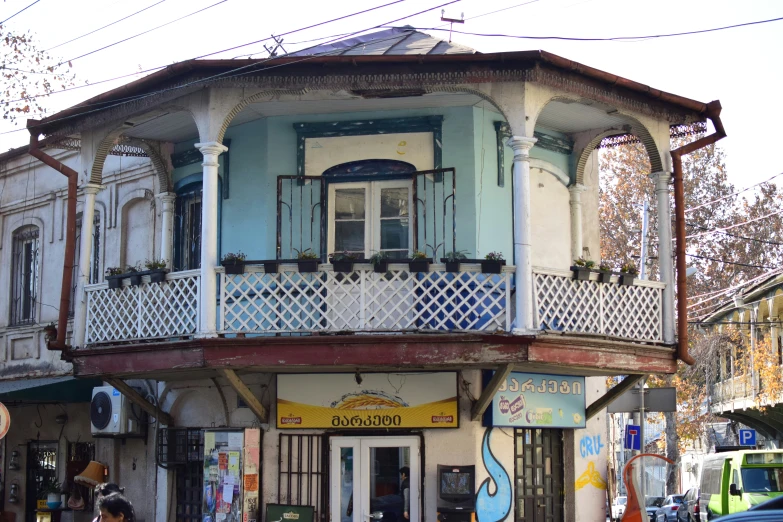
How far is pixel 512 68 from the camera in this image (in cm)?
1323

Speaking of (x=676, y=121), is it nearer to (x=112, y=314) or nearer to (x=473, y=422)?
(x=473, y=422)

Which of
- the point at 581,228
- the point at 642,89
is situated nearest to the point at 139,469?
the point at 581,228

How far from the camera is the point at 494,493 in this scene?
14.5 m

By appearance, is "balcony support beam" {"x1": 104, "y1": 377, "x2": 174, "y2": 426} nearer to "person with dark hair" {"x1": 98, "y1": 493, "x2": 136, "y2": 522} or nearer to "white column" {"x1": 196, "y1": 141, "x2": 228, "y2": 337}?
"white column" {"x1": 196, "y1": 141, "x2": 228, "y2": 337}

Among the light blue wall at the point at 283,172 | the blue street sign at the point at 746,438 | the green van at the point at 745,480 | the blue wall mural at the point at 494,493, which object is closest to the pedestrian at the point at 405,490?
the blue wall mural at the point at 494,493

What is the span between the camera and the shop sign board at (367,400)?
1447 cm

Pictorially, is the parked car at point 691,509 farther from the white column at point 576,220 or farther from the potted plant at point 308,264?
the potted plant at point 308,264

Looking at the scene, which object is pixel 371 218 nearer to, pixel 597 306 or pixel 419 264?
pixel 419 264

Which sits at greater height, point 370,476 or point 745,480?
point 370,476

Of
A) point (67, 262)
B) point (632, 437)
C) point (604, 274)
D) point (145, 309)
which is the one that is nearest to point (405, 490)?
point (604, 274)

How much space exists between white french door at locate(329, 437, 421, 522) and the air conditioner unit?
3.90 metres

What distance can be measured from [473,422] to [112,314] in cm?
513

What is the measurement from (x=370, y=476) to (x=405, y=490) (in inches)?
20.8

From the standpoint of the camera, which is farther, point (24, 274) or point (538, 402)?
point (24, 274)
